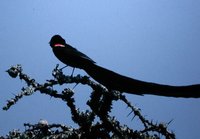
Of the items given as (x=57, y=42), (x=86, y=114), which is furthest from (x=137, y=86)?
(x=57, y=42)

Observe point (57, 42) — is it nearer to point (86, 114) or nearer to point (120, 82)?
point (86, 114)

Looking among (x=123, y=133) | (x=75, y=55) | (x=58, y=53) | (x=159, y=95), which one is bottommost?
(x=159, y=95)

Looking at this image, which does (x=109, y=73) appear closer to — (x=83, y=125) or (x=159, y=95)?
(x=159, y=95)

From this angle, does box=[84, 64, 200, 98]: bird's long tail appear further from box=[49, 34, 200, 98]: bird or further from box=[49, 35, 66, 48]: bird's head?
box=[49, 35, 66, 48]: bird's head

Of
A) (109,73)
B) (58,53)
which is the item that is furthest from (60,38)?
(109,73)

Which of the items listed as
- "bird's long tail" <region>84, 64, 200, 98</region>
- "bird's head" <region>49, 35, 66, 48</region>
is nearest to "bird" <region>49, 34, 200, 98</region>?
"bird's long tail" <region>84, 64, 200, 98</region>

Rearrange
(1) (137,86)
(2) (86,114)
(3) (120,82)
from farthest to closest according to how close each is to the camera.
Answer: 1. (2) (86,114)
2. (3) (120,82)
3. (1) (137,86)

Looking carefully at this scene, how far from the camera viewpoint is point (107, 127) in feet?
11.3

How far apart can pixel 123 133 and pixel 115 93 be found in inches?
25.8

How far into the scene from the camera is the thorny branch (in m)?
3.44

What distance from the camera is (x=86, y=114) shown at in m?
3.86

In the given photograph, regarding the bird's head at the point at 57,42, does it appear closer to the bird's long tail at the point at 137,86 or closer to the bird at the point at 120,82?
the bird at the point at 120,82

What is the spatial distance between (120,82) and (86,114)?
3.76 ft

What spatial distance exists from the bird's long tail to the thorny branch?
1.74 feet
